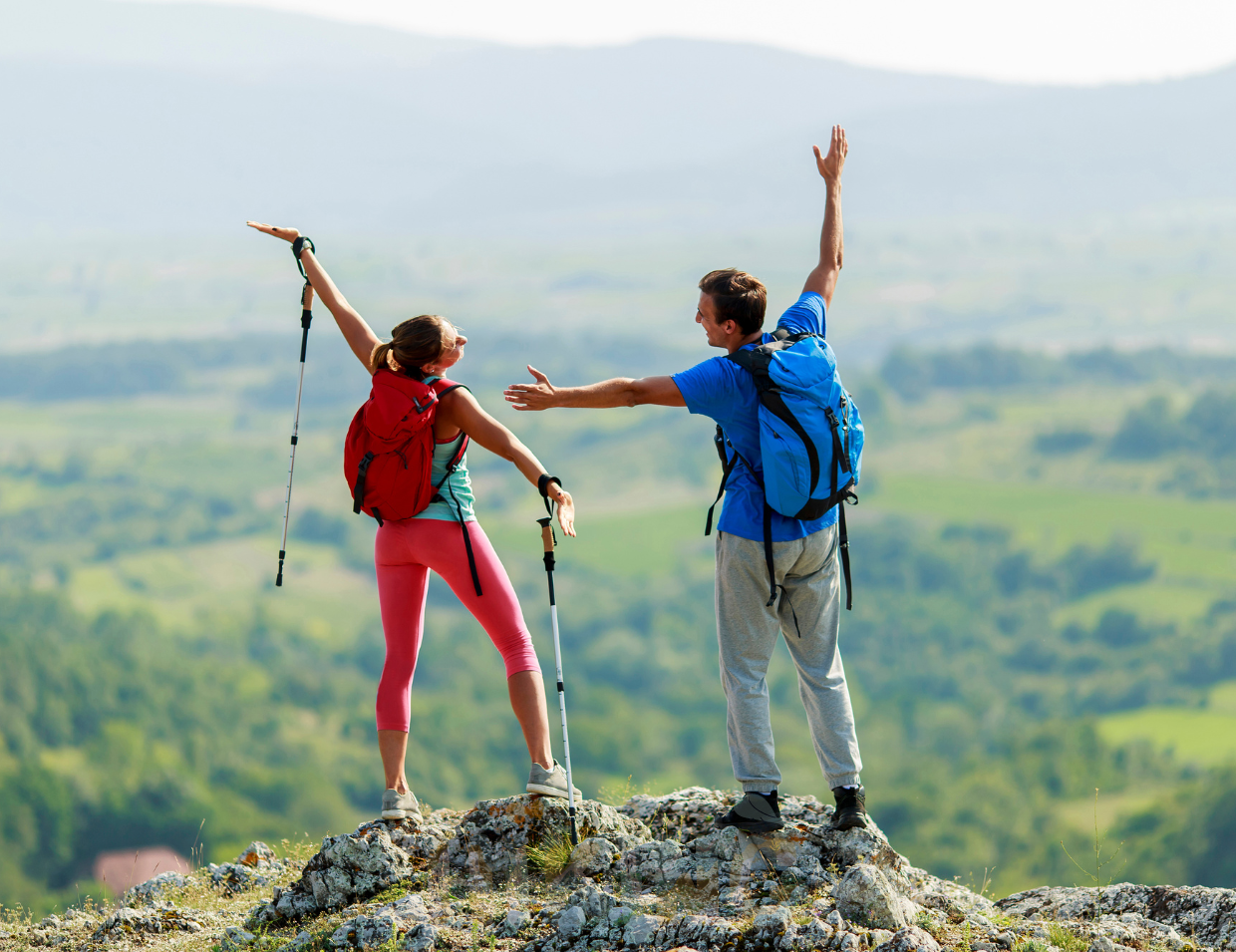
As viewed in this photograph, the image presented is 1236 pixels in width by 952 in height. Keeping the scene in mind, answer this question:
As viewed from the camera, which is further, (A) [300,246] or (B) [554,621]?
(A) [300,246]

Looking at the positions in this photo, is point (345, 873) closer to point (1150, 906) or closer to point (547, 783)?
point (547, 783)

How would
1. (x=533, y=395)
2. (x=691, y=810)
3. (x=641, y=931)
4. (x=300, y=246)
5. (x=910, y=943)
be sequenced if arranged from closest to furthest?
1. (x=910, y=943)
2. (x=641, y=931)
3. (x=533, y=395)
4. (x=300, y=246)
5. (x=691, y=810)

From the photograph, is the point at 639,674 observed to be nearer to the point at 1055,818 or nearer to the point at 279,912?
the point at 1055,818

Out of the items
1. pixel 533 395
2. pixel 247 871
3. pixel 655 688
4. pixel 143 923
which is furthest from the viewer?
pixel 655 688

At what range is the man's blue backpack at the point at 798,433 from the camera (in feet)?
18.4

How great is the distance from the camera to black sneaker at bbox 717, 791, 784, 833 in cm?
599

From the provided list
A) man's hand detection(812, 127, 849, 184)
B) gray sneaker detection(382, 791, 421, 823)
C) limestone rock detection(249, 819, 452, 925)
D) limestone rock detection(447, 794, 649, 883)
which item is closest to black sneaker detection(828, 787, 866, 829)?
limestone rock detection(447, 794, 649, 883)

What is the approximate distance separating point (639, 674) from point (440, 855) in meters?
154

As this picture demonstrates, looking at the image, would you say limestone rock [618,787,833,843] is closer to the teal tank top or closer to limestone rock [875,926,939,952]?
limestone rock [875,926,939,952]

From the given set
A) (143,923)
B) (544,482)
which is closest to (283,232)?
(544,482)

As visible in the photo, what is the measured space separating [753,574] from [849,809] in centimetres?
133

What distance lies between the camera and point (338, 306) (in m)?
6.95

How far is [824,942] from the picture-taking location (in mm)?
5281

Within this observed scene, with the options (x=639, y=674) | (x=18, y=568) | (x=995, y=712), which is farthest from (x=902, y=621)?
(x=18, y=568)
